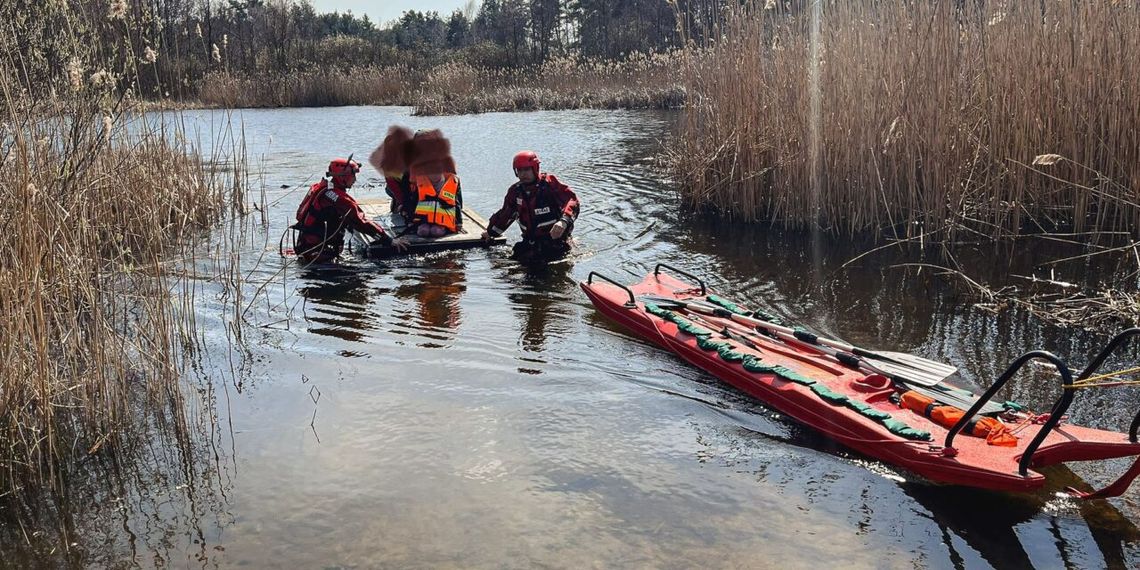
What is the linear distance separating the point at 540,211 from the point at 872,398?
402 centimetres

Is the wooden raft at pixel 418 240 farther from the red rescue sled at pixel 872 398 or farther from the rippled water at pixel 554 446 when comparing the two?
the red rescue sled at pixel 872 398

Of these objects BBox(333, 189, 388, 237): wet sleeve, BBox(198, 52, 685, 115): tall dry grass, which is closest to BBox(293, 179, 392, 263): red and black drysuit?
BBox(333, 189, 388, 237): wet sleeve

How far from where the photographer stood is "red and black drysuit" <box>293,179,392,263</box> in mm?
7559

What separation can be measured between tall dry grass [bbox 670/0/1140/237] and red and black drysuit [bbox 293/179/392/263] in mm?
3534

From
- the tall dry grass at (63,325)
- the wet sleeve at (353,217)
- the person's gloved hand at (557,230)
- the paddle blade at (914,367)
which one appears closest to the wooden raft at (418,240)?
the wet sleeve at (353,217)

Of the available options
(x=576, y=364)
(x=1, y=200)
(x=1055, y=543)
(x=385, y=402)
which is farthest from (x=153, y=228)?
(x=1055, y=543)

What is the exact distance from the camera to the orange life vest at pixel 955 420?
3.86 meters

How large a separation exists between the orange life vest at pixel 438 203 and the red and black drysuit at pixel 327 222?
55 centimetres

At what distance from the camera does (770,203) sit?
28.9 feet

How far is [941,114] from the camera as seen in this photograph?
7055 millimetres

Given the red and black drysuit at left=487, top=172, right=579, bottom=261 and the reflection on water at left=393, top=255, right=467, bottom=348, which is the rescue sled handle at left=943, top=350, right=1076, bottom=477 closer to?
the reflection on water at left=393, top=255, right=467, bottom=348

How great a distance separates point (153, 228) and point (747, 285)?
171 inches

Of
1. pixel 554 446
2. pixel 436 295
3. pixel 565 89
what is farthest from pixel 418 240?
pixel 565 89

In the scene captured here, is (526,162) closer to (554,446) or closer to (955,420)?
(554,446)
